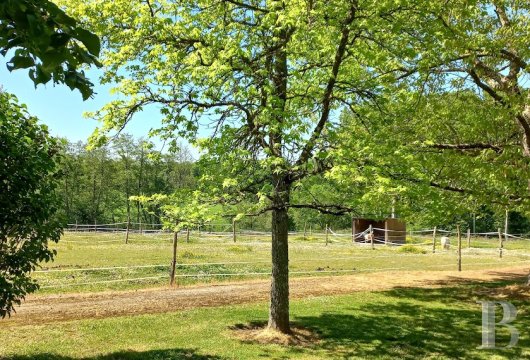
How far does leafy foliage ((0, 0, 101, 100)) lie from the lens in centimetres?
224

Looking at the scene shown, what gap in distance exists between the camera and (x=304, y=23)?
8070 mm

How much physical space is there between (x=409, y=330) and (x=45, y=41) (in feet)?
35.8

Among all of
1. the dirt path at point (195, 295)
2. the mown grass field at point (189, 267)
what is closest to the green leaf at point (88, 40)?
the dirt path at point (195, 295)

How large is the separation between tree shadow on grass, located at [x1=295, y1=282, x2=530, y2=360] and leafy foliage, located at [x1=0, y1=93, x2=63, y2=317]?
588 cm

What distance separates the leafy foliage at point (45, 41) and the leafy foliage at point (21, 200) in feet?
14.7

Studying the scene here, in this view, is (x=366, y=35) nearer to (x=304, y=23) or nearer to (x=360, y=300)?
(x=304, y=23)

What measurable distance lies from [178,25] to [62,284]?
444 inches

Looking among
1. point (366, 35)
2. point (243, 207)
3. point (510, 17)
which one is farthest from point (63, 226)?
point (510, 17)

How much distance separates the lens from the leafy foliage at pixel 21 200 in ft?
21.7

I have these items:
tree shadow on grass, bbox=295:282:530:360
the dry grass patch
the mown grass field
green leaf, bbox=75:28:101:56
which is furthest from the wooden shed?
green leaf, bbox=75:28:101:56

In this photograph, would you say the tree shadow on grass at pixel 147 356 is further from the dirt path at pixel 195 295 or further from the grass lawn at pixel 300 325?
the dirt path at pixel 195 295

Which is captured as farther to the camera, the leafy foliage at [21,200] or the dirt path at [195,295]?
the dirt path at [195,295]

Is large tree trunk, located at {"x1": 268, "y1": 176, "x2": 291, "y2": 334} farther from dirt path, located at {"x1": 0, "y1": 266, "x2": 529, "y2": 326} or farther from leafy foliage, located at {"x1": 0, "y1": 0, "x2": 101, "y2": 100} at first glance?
leafy foliage, located at {"x1": 0, "y1": 0, "x2": 101, "y2": 100}

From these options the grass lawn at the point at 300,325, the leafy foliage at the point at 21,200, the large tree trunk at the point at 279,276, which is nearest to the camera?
the leafy foliage at the point at 21,200
